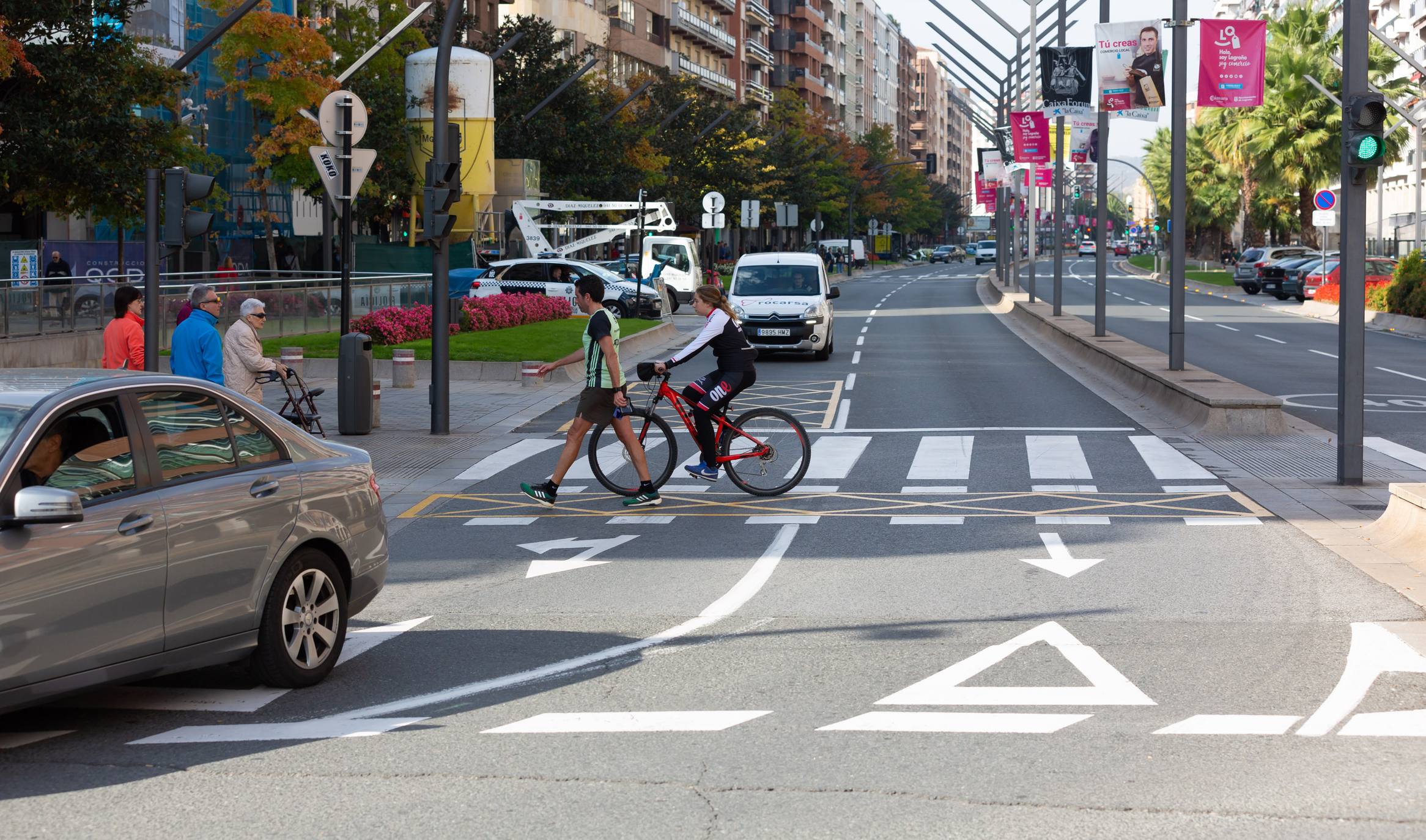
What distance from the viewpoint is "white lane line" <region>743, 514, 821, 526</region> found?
12.1 meters

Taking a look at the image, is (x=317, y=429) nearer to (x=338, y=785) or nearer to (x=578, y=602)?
(x=578, y=602)

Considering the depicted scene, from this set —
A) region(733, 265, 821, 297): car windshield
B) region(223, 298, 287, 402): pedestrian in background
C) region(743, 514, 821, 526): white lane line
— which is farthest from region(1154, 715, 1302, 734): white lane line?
region(733, 265, 821, 297): car windshield

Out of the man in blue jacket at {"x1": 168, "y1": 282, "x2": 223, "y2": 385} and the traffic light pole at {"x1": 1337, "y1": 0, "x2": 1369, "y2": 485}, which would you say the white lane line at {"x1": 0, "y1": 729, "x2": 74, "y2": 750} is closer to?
the man in blue jacket at {"x1": 168, "y1": 282, "x2": 223, "y2": 385}

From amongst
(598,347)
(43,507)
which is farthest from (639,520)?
(43,507)

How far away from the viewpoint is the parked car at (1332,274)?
5050 centimetres

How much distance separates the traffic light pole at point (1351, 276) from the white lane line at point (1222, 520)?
1.86m

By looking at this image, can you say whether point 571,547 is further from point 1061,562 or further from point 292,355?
point 292,355

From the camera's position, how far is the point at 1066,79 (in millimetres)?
31250

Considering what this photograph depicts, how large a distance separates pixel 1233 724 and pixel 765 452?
7.42 m

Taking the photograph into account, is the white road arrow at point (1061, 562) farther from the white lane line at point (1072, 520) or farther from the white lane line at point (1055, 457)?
the white lane line at point (1055, 457)

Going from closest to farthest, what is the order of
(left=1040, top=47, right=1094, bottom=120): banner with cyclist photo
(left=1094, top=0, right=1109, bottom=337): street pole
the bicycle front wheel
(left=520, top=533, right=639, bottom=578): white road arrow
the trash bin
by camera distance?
(left=520, top=533, right=639, bottom=578): white road arrow < the bicycle front wheel < the trash bin < (left=1094, top=0, right=1109, bottom=337): street pole < (left=1040, top=47, right=1094, bottom=120): banner with cyclist photo

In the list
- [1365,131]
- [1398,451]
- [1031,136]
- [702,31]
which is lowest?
[1398,451]

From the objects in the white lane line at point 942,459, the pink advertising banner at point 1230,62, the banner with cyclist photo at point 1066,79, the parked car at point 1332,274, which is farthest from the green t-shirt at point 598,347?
the parked car at point 1332,274

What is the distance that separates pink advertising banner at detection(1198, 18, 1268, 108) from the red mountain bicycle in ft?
26.2
